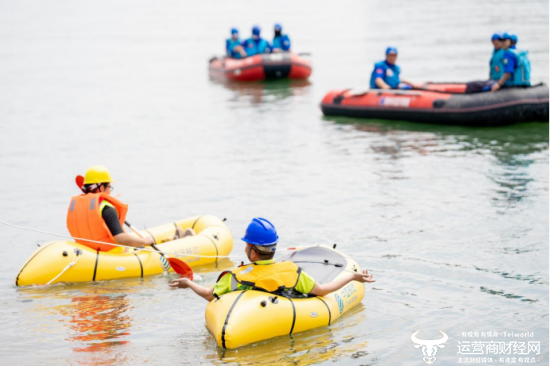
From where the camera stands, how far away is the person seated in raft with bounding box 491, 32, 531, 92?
50.1 ft

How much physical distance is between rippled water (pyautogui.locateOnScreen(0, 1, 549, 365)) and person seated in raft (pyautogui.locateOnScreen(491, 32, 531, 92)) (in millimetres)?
941

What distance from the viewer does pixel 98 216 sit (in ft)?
27.4

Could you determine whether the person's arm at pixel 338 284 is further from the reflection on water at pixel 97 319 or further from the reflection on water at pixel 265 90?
the reflection on water at pixel 265 90

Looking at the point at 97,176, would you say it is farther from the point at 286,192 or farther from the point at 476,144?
the point at 476,144

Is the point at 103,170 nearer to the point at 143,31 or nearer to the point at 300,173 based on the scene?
the point at 300,173

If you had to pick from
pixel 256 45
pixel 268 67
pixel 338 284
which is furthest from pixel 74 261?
pixel 256 45

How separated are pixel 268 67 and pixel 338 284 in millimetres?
17252

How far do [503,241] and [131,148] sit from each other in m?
8.85

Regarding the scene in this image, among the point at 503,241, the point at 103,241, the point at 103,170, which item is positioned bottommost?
the point at 503,241

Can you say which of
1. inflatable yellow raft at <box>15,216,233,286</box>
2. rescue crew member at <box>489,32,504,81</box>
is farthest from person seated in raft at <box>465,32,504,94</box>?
inflatable yellow raft at <box>15,216,233,286</box>

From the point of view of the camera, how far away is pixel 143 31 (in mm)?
42531

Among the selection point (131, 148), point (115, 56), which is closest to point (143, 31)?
point (115, 56)

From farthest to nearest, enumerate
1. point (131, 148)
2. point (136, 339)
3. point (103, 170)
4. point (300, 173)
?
1. point (131, 148)
2. point (300, 173)
3. point (103, 170)
4. point (136, 339)

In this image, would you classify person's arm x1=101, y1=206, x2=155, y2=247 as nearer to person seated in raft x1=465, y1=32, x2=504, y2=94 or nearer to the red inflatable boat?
person seated in raft x1=465, y1=32, x2=504, y2=94
